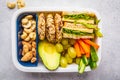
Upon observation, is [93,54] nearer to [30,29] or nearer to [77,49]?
[77,49]

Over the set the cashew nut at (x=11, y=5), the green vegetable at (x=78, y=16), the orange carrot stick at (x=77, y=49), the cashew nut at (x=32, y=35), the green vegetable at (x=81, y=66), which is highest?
the cashew nut at (x=11, y=5)

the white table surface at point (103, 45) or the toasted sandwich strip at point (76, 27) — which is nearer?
the toasted sandwich strip at point (76, 27)

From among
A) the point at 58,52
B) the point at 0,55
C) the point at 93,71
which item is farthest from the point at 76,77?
the point at 0,55

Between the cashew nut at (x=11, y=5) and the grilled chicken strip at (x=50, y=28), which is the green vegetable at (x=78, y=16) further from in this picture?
the cashew nut at (x=11, y=5)

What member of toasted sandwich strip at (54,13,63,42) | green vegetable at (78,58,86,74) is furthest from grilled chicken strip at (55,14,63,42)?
green vegetable at (78,58,86,74)

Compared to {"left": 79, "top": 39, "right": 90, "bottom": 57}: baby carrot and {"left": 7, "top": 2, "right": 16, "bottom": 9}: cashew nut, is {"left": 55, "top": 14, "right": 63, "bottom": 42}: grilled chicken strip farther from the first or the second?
{"left": 7, "top": 2, "right": 16, "bottom": 9}: cashew nut

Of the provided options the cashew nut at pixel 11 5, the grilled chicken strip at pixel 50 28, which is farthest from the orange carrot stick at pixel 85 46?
the cashew nut at pixel 11 5
